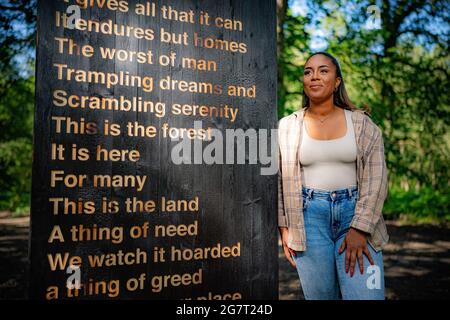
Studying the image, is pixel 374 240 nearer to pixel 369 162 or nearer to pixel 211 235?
pixel 369 162

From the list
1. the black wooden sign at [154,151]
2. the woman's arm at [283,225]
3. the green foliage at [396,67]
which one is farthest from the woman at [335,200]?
the green foliage at [396,67]

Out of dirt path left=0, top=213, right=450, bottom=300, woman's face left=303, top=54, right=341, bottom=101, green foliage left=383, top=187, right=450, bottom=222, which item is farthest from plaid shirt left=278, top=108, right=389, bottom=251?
green foliage left=383, top=187, right=450, bottom=222

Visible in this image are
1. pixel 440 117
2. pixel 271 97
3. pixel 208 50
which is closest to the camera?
pixel 208 50

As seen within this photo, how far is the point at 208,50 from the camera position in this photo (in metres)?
2.80

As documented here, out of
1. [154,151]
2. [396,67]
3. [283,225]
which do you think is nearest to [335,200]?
[283,225]

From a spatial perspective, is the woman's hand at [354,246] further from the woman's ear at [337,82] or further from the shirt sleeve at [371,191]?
the woman's ear at [337,82]

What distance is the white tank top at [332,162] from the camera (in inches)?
91.7

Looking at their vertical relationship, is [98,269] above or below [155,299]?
above

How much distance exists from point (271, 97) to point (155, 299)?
1.79m

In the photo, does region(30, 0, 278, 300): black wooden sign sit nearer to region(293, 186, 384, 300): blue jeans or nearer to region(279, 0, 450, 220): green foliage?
region(293, 186, 384, 300): blue jeans

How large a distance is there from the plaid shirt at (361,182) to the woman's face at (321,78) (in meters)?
0.19

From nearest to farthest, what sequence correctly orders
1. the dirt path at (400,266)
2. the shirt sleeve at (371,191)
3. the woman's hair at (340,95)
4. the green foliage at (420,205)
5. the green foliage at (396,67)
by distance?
the shirt sleeve at (371,191) < the woman's hair at (340,95) < the dirt path at (400,266) < the green foliage at (396,67) < the green foliage at (420,205)

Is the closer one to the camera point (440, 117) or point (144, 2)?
point (144, 2)
